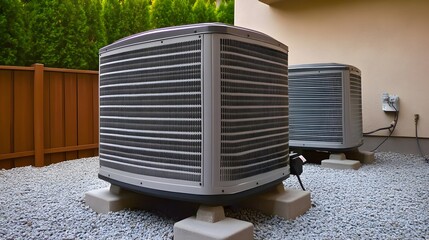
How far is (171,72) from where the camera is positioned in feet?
4.83

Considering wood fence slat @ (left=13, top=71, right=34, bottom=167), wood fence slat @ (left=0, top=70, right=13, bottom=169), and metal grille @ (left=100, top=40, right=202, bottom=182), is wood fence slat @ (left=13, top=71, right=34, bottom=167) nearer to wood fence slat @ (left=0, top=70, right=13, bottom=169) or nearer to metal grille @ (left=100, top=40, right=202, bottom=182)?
wood fence slat @ (left=0, top=70, right=13, bottom=169)

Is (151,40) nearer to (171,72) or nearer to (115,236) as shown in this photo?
(171,72)

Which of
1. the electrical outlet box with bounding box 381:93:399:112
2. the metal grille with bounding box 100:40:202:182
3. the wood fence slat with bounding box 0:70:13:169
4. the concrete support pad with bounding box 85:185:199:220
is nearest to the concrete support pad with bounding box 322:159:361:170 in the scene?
the electrical outlet box with bounding box 381:93:399:112

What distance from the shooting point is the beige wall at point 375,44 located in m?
3.94

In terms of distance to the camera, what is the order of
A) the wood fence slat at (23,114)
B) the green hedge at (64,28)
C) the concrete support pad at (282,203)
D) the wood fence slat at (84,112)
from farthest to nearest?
the wood fence slat at (84,112) → the green hedge at (64,28) → the wood fence slat at (23,114) → the concrete support pad at (282,203)

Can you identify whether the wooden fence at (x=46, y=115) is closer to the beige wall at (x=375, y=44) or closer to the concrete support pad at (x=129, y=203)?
the concrete support pad at (x=129, y=203)

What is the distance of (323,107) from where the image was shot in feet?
10.4

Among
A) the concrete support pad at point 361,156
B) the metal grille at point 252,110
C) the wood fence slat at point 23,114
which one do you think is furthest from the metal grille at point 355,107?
the wood fence slat at point 23,114

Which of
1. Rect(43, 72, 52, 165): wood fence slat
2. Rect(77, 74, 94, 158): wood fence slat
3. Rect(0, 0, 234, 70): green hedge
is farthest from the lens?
Rect(77, 74, 94, 158): wood fence slat

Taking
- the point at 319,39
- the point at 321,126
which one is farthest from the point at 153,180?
the point at 319,39

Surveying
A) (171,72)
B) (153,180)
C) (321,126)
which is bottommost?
(153,180)

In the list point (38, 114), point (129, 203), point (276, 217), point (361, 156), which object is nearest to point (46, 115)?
point (38, 114)

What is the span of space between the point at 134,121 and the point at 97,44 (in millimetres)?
3285

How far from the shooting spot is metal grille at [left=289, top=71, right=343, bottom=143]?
313 centimetres
